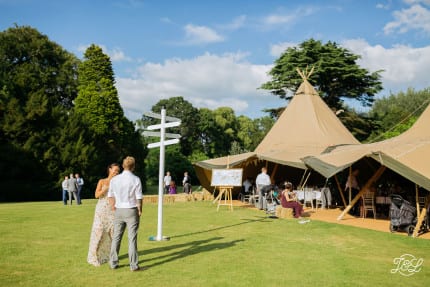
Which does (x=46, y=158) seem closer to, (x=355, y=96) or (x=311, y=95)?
(x=311, y=95)

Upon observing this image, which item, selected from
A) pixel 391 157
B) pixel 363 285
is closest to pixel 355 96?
pixel 391 157

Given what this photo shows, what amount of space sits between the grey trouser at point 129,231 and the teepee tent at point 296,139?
→ 41.6 feet

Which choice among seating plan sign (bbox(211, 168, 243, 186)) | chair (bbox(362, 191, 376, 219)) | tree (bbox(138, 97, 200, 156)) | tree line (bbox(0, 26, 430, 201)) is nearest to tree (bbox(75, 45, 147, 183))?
tree line (bbox(0, 26, 430, 201))

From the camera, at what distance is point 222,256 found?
7.25 metres

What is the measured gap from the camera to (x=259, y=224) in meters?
11.6

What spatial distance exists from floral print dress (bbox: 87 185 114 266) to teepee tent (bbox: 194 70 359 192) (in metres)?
12.3

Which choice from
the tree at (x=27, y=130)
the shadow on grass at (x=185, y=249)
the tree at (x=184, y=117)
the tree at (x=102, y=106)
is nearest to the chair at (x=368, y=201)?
the shadow on grass at (x=185, y=249)

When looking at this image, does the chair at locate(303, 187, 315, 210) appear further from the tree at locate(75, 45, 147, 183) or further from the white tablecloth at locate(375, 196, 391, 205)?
Answer: the tree at locate(75, 45, 147, 183)

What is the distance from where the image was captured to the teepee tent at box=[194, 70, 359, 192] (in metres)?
19.8

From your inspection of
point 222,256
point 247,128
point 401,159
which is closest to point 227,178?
point 401,159

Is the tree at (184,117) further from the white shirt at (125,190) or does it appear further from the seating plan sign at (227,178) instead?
the white shirt at (125,190)

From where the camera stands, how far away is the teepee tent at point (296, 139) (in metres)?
19.8

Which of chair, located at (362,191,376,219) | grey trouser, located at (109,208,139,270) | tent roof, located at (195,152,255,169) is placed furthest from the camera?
tent roof, located at (195,152,255,169)

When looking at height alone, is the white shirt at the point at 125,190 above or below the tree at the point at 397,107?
below
